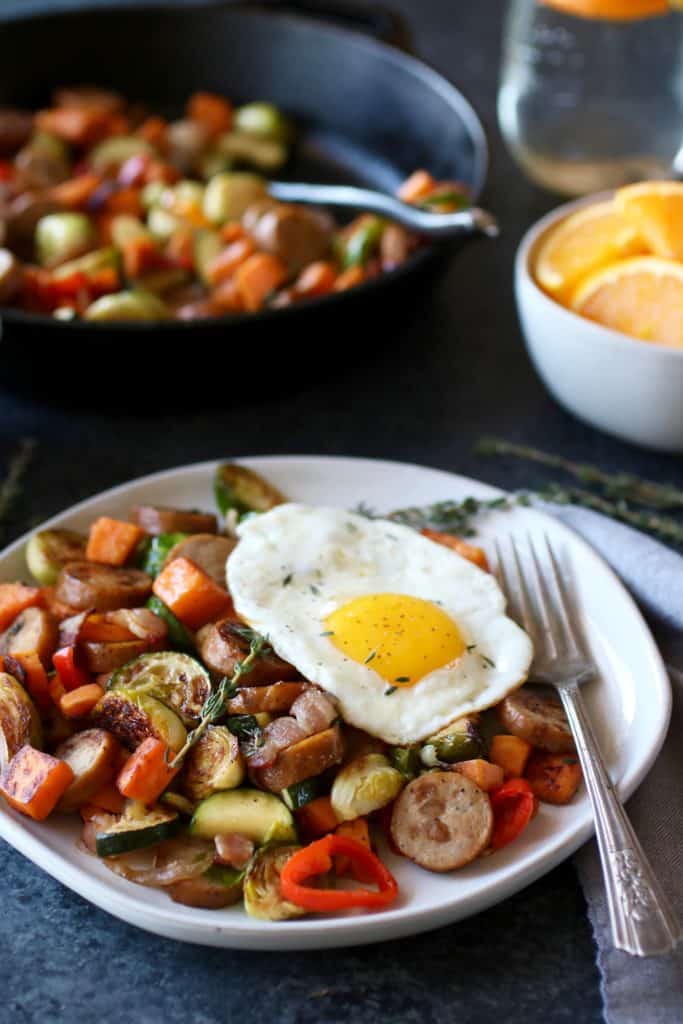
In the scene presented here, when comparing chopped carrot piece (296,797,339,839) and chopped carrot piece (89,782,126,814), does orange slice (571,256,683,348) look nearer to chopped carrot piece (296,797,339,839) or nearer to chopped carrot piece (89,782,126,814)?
chopped carrot piece (296,797,339,839)

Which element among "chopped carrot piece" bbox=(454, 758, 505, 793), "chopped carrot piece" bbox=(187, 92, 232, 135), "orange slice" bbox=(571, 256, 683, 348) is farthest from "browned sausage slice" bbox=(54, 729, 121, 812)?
"chopped carrot piece" bbox=(187, 92, 232, 135)

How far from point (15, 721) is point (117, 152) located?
6.97 feet

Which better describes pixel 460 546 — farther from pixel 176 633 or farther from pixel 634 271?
pixel 634 271

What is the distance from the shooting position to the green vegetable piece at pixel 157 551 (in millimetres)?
2092

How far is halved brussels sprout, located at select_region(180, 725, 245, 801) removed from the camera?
66.3 inches

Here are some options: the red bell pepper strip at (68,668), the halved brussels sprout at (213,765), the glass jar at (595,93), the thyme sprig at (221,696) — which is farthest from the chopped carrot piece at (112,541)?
the glass jar at (595,93)

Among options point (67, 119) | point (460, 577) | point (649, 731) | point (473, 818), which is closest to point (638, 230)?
point (460, 577)

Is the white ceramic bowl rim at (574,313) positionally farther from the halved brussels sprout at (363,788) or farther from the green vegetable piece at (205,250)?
the halved brussels sprout at (363,788)

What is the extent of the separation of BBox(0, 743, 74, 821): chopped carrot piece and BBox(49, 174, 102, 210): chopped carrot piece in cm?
185

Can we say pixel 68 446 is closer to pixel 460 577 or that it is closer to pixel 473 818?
pixel 460 577

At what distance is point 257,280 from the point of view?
2814 millimetres

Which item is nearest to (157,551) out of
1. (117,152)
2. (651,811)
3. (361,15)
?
(651,811)

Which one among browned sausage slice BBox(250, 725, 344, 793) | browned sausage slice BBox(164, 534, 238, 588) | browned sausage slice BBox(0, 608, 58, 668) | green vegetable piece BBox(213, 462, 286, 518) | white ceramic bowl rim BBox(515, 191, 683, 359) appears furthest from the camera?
white ceramic bowl rim BBox(515, 191, 683, 359)

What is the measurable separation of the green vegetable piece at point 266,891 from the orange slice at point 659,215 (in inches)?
57.4
